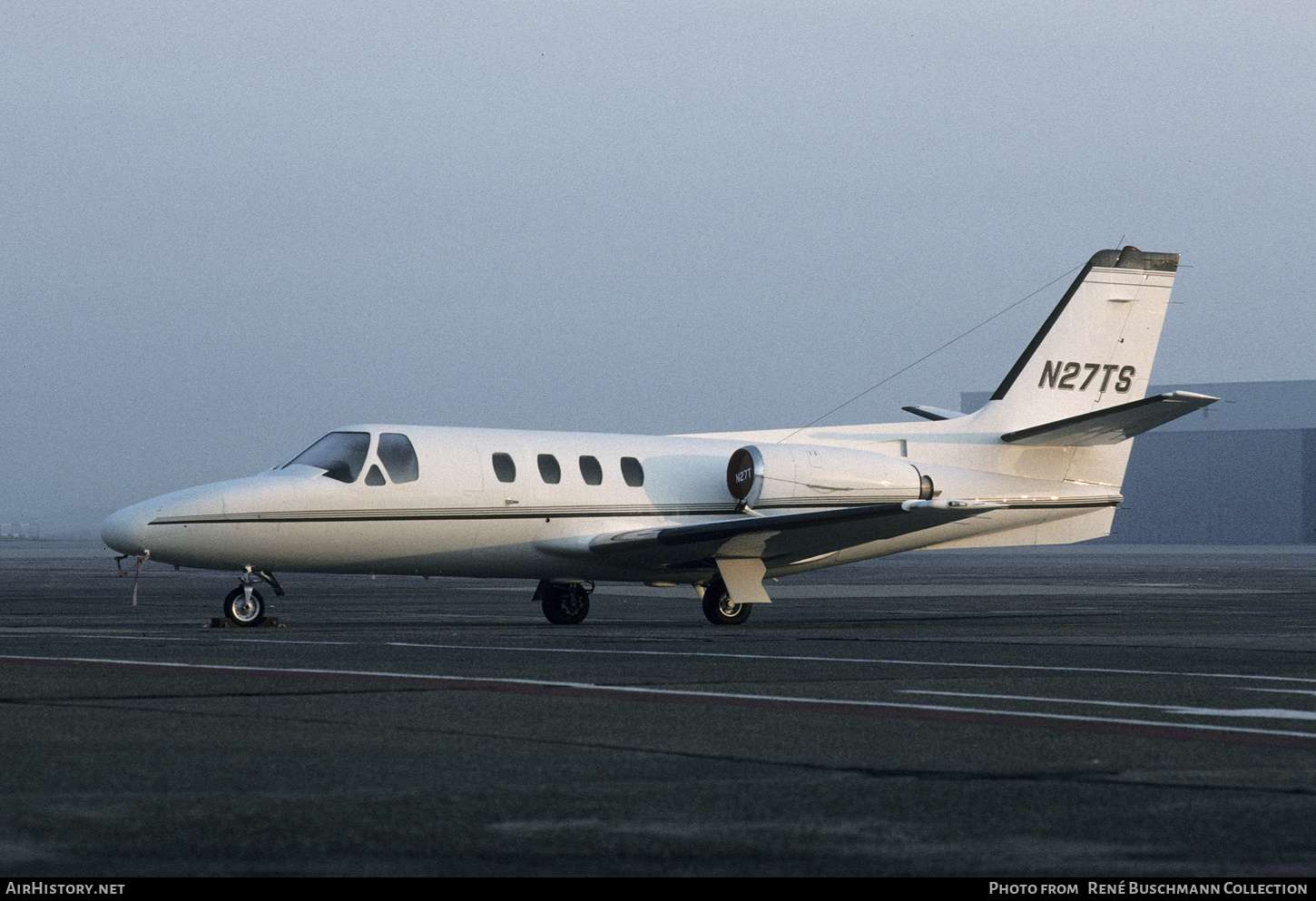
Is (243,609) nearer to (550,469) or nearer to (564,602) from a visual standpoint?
(550,469)

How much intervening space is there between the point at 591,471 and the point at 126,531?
6.82 m

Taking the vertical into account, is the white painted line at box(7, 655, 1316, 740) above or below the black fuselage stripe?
above

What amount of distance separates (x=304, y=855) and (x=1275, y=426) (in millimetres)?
109179

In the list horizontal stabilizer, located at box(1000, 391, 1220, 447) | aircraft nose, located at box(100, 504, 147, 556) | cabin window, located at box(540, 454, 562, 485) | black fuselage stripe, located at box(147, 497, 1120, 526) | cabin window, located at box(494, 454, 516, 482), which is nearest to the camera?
aircraft nose, located at box(100, 504, 147, 556)

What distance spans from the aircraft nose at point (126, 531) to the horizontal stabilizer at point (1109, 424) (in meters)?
13.7

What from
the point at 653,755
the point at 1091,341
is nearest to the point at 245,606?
the point at 653,755

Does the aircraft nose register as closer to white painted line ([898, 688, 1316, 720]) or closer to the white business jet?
the white business jet

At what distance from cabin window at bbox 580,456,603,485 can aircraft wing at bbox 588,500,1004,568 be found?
86 centimetres

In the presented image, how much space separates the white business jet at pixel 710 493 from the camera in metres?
21.7

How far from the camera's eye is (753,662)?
47.2ft

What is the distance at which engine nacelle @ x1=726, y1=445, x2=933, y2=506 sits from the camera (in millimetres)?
24547

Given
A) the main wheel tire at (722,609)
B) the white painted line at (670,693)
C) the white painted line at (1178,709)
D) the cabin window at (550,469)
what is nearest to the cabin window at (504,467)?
the cabin window at (550,469)

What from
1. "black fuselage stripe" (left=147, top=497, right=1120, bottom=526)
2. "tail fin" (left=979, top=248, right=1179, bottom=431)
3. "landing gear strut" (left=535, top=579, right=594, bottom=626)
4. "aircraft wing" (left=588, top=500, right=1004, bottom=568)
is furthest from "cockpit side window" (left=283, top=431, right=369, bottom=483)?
"tail fin" (left=979, top=248, right=1179, bottom=431)

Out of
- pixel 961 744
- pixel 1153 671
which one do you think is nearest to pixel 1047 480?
pixel 1153 671
